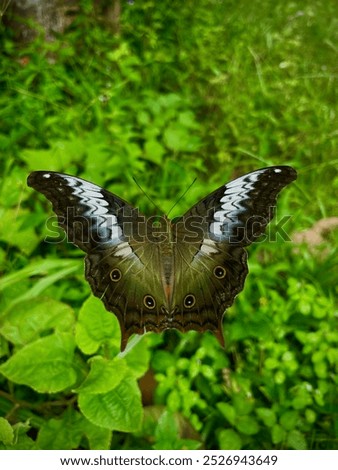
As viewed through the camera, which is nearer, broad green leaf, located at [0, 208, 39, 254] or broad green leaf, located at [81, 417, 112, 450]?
broad green leaf, located at [81, 417, 112, 450]

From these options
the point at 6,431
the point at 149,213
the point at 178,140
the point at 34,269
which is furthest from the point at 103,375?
the point at 178,140

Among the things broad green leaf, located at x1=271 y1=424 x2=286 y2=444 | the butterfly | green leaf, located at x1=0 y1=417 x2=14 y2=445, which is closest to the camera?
green leaf, located at x1=0 y1=417 x2=14 y2=445

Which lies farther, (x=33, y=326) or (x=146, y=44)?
(x=146, y=44)

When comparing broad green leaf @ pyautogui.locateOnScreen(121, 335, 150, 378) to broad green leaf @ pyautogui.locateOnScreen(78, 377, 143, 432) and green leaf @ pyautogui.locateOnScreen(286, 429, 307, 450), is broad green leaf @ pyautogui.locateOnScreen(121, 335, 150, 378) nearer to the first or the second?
broad green leaf @ pyautogui.locateOnScreen(78, 377, 143, 432)

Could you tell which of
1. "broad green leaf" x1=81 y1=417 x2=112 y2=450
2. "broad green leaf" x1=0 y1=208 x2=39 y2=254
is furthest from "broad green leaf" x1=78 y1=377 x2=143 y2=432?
"broad green leaf" x1=0 y1=208 x2=39 y2=254

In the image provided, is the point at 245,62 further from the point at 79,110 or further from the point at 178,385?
the point at 178,385

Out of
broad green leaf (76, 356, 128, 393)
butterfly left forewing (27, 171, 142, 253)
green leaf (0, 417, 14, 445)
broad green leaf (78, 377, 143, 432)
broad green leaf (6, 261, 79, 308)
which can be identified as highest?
butterfly left forewing (27, 171, 142, 253)

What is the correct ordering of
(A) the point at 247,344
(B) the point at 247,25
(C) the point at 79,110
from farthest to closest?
(B) the point at 247,25, (C) the point at 79,110, (A) the point at 247,344
